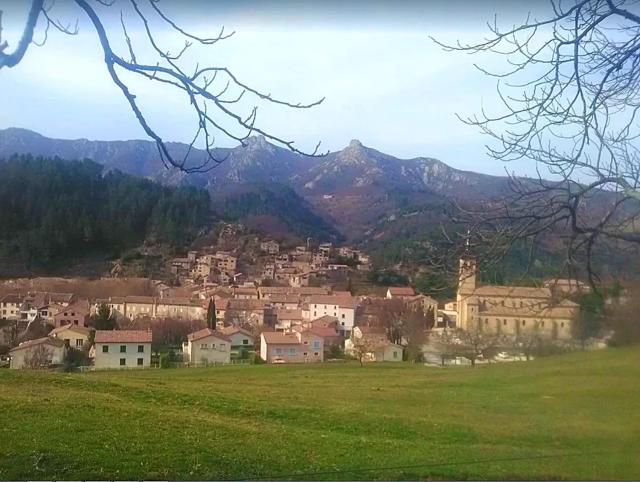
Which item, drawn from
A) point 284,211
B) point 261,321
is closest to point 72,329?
point 261,321

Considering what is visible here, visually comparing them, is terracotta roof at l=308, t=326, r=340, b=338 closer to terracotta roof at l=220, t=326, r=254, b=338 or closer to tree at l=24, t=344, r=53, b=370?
terracotta roof at l=220, t=326, r=254, b=338

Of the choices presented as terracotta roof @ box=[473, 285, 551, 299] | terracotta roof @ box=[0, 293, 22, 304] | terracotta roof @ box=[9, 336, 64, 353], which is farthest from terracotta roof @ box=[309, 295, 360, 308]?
terracotta roof @ box=[0, 293, 22, 304]

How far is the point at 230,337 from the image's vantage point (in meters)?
2.81

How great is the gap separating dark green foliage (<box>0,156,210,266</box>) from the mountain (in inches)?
3.1

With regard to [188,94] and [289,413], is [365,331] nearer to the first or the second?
[289,413]

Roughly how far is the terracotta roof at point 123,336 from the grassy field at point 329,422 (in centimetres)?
15

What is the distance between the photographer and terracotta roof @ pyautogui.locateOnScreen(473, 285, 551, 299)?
2.50 meters

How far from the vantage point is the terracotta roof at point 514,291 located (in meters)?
2.50

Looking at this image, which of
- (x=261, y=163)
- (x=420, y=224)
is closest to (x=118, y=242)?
(x=261, y=163)

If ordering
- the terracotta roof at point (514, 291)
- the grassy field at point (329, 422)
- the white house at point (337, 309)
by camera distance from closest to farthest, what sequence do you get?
the terracotta roof at point (514, 291)
the grassy field at point (329, 422)
the white house at point (337, 309)

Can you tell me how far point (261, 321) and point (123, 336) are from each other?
621mm

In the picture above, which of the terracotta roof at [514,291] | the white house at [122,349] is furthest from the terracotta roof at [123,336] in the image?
the terracotta roof at [514,291]

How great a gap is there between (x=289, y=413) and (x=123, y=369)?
776 mm

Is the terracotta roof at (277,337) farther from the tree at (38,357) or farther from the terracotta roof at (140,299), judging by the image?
the tree at (38,357)
